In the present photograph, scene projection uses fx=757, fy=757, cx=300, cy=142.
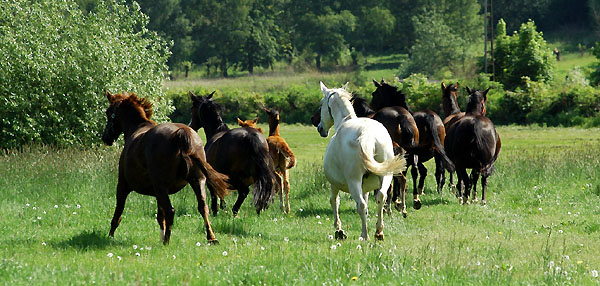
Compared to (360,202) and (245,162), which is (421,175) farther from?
(360,202)

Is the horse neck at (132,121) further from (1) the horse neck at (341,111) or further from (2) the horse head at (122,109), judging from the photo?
(1) the horse neck at (341,111)

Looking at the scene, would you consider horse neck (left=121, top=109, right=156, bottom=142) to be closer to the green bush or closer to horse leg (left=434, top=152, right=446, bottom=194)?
horse leg (left=434, top=152, right=446, bottom=194)

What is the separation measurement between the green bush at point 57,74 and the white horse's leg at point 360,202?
13.1 metres

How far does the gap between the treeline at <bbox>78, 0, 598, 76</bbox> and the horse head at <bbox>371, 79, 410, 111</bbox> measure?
7283cm

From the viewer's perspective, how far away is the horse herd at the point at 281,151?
31.7ft

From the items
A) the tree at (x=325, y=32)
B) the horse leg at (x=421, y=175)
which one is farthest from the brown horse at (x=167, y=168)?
the tree at (x=325, y=32)

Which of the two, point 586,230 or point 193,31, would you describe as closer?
point 586,230

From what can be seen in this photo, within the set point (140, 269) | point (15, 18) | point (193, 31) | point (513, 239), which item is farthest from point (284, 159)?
point (193, 31)

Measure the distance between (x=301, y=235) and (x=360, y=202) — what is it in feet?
3.79

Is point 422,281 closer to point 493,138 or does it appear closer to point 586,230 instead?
point 586,230

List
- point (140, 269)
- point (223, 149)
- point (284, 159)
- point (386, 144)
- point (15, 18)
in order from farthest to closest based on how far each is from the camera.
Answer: point (15, 18) → point (284, 159) → point (223, 149) → point (386, 144) → point (140, 269)

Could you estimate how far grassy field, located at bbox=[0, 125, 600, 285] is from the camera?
725 cm

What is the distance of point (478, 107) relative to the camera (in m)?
15.9

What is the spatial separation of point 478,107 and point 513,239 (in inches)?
234
